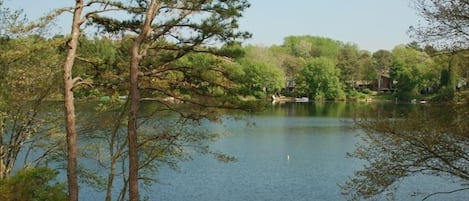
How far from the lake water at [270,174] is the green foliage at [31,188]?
13.4 feet

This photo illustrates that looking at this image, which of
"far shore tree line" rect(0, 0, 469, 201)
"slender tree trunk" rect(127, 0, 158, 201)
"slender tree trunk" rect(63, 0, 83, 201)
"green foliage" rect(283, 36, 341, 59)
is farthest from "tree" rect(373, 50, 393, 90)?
"slender tree trunk" rect(63, 0, 83, 201)

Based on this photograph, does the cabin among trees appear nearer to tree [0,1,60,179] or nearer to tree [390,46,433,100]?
tree [390,46,433,100]

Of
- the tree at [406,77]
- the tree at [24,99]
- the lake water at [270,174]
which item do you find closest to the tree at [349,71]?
the tree at [406,77]

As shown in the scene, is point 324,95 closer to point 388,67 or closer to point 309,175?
point 388,67

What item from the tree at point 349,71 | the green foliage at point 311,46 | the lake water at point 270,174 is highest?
the green foliage at point 311,46

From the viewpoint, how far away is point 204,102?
1109 centimetres

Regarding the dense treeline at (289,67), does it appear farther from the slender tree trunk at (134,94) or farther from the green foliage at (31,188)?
the green foliage at (31,188)

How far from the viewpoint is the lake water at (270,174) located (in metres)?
21.4

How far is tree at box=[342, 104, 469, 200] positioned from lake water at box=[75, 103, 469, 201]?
8.62 feet

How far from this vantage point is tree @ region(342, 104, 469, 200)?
10.3m

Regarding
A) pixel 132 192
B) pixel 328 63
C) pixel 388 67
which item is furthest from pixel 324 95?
pixel 132 192

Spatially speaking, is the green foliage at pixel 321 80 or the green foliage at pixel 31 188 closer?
the green foliage at pixel 31 188

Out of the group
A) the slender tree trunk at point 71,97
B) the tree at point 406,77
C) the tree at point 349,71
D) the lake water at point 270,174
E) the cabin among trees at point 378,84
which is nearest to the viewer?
the slender tree trunk at point 71,97

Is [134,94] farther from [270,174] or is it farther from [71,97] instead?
[270,174]
